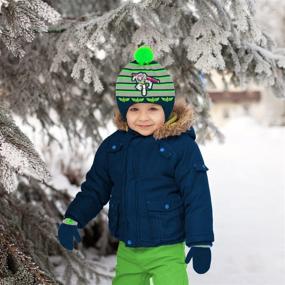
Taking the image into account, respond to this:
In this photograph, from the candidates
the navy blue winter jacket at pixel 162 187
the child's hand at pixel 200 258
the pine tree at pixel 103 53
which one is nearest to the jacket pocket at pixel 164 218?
the navy blue winter jacket at pixel 162 187

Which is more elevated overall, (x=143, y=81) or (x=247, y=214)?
(x=143, y=81)

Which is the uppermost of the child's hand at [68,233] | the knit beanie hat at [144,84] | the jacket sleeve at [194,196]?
the knit beanie hat at [144,84]

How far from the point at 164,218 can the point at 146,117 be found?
512 millimetres

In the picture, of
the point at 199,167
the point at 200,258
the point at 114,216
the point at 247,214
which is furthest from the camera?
the point at 247,214

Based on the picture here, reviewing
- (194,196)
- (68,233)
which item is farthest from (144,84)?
(68,233)

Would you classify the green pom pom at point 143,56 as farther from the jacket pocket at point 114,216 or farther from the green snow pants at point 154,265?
the green snow pants at point 154,265

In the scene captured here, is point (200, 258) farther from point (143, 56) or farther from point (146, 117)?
point (143, 56)

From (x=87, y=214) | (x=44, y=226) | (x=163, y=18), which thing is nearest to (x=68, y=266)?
(x=44, y=226)

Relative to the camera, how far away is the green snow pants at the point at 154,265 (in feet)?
9.20

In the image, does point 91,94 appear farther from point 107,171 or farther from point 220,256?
point 107,171

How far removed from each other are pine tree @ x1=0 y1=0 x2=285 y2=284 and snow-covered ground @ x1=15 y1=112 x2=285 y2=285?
→ 50.1 inches

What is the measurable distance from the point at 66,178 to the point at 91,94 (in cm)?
315

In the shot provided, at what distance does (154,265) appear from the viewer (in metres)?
2.84

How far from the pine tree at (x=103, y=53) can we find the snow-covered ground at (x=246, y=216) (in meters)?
1.27
